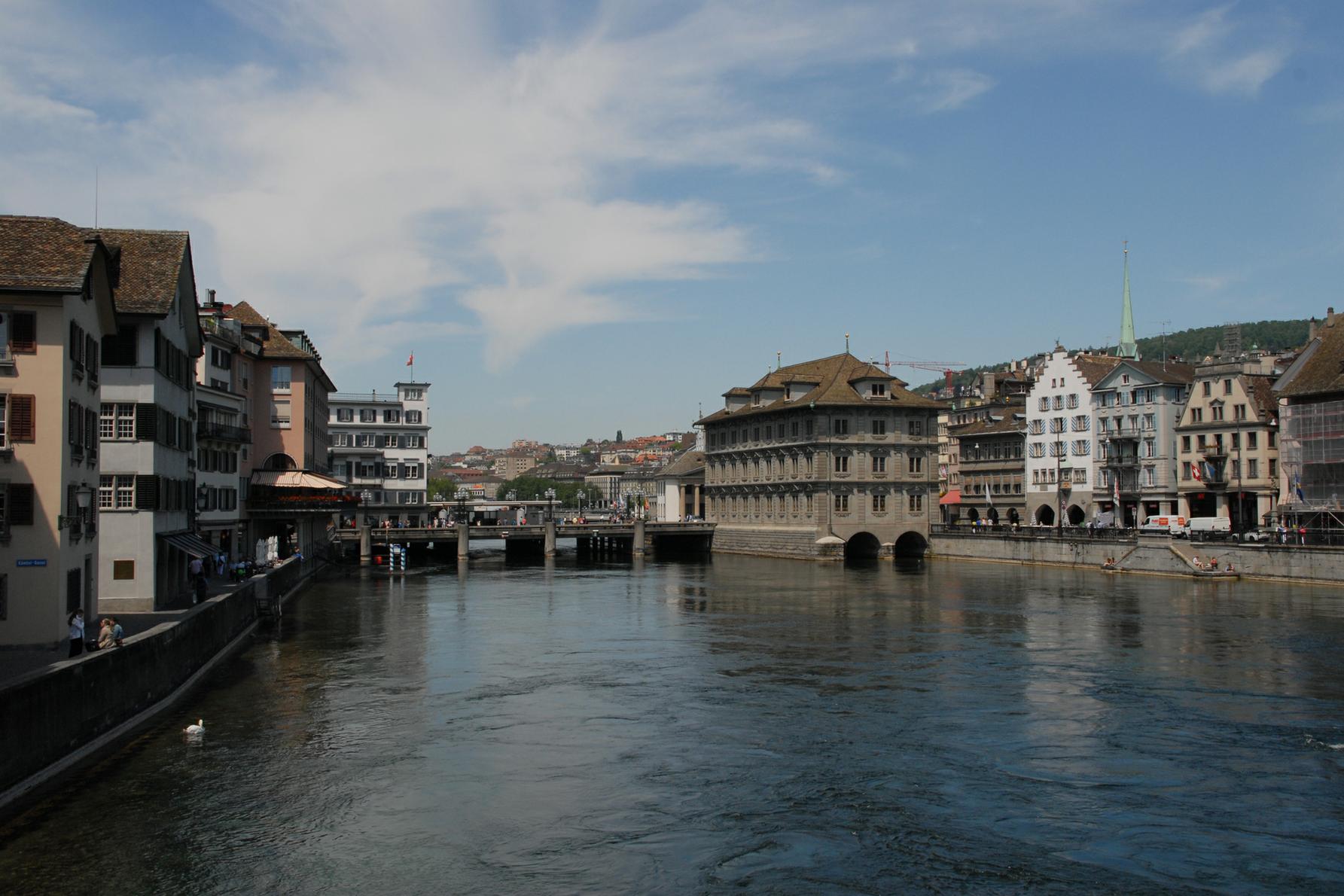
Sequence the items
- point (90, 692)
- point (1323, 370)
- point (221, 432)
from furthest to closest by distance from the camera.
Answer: point (1323, 370) → point (221, 432) → point (90, 692)

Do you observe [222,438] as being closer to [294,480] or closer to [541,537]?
[294,480]

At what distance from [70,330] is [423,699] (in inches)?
601

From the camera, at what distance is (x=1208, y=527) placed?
88.2 m

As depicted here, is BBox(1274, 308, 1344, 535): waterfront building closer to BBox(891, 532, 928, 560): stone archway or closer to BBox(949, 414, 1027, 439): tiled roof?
BBox(891, 532, 928, 560): stone archway

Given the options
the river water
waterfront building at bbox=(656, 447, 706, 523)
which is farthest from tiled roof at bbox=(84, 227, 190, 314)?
waterfront building at bbox=(656, 447, 706, 523)

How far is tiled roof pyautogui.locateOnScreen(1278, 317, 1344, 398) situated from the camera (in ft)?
259


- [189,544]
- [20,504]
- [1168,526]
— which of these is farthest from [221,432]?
[1168,526]

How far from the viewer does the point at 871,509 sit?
111 metres

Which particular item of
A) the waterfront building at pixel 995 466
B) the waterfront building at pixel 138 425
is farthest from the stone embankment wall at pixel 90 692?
the waterfront building at pixel 995 466

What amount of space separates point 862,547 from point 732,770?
88.4 metres

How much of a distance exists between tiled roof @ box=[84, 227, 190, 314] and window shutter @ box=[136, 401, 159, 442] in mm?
3706

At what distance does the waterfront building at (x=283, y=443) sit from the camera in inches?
3334

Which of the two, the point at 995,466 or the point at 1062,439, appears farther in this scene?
the point at 995,466

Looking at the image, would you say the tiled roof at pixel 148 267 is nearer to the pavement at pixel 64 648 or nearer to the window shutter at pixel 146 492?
the window shutter at pixel 146 492
